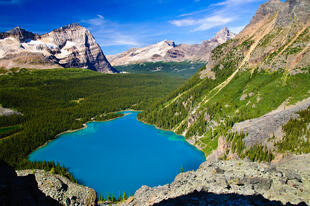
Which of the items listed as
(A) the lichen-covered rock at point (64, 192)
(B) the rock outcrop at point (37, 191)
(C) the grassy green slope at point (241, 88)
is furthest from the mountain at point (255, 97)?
(B) the rock outcrop at point (37, 191)

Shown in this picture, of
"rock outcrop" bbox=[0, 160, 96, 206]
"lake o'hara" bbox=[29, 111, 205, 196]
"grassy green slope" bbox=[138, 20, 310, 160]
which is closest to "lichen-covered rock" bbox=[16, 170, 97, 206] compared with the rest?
"rock outcrop" bbox=[0, 160, 96, 206]

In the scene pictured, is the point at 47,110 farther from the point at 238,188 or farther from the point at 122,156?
the point at 238,188

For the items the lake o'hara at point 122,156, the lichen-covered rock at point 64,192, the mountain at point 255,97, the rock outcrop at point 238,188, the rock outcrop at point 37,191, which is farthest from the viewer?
the lake o'hara at point 122,156

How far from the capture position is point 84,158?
66375 mm

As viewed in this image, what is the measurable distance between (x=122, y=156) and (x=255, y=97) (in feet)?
169

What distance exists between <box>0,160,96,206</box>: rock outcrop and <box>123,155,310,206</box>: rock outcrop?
1116 cm

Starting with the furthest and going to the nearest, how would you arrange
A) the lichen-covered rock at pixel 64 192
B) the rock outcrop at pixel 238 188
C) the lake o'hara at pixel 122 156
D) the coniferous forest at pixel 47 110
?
the coniferous forest at pixel 47 110 < the lake o'hara at pixel 122 156 < the lichen-covered rock at pixel 64 192 < the rock outcrop at pixel 238 188

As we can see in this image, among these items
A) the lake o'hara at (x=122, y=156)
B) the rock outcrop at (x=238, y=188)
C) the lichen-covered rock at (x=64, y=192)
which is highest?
the rock outcrop at (x=238, y=188)

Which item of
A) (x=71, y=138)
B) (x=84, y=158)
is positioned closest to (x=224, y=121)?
(x=84, y=158)

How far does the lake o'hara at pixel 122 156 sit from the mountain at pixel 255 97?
7.77m

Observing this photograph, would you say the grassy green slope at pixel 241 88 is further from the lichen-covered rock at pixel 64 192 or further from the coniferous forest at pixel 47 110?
the coniferous forest at pixel 47 110

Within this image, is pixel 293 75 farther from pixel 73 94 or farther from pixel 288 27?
pixel 73 94

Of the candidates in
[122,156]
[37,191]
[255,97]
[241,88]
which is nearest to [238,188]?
[37,191]

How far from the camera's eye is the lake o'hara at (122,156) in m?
50.3
